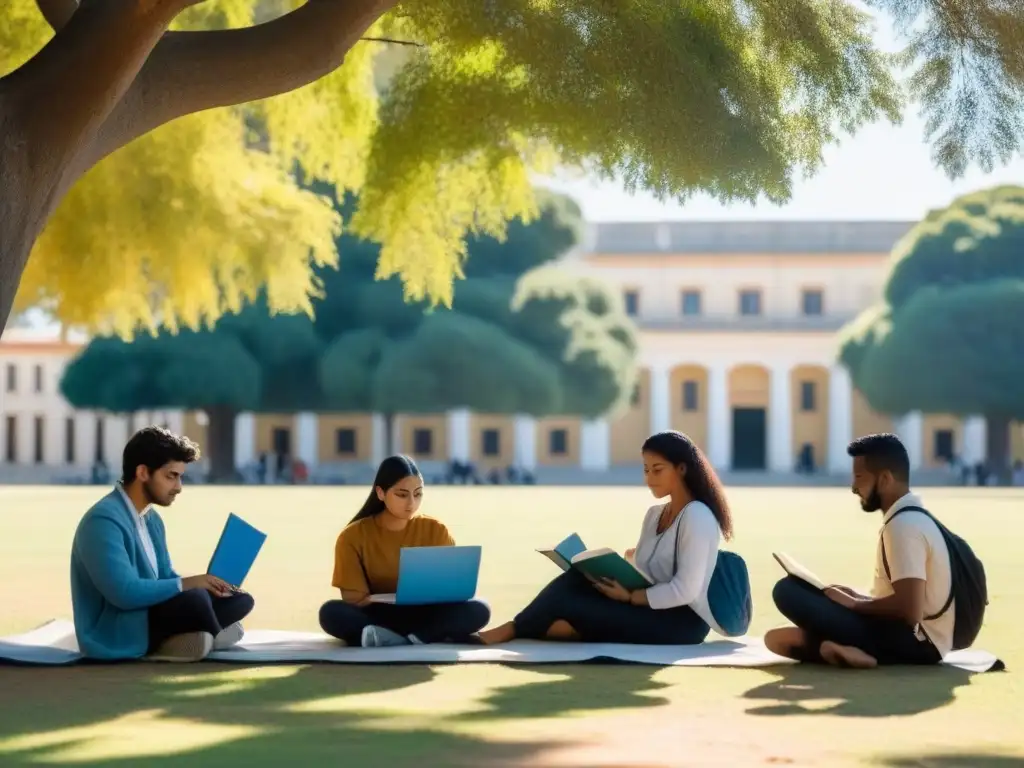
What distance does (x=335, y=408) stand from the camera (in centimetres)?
4953

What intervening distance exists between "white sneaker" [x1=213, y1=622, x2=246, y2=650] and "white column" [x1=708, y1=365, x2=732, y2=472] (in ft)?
194

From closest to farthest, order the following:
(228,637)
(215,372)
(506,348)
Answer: (228,637) < (215,372) < (506,348)

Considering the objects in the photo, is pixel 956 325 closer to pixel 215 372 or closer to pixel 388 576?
pixel 215 372

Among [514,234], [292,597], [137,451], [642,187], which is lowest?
[292,597]

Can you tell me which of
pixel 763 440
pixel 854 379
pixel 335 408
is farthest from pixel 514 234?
pixel 763 440

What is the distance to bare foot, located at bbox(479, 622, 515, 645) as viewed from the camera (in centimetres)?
874

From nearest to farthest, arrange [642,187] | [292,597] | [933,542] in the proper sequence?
1. [933,542]
2. [642,187]
3. [292,597]

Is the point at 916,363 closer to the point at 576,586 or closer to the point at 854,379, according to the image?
the point at 854,379

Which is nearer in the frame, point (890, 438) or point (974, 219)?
point (890, 438)

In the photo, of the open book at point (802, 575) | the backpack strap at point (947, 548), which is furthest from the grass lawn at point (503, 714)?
the open book at point (802, 575)

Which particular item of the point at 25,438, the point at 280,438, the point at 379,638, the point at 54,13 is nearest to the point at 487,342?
the point at 280,438

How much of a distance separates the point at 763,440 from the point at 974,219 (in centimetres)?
1774

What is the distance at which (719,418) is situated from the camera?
6775 cm

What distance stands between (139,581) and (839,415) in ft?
201
